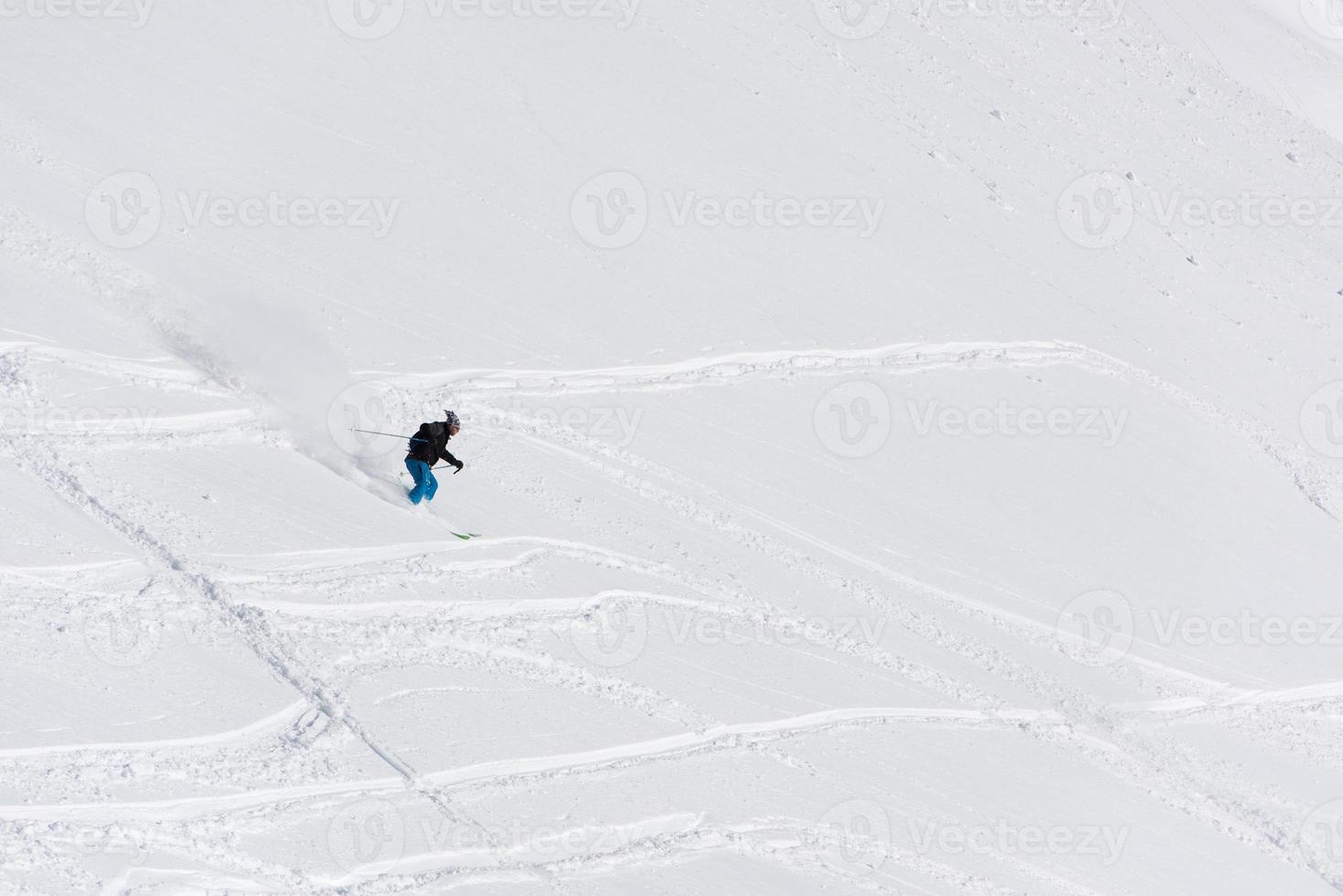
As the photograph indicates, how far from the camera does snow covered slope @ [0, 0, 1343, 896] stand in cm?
1013

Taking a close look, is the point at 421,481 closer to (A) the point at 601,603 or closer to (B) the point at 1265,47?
(A) the point at 601,603

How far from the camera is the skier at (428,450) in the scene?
1173 cm

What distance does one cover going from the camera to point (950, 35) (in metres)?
20.7

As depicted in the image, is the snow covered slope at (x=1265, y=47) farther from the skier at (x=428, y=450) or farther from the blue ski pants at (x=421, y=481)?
the blue ski pants at (x=421, y=481)

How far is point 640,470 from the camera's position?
43.3ft

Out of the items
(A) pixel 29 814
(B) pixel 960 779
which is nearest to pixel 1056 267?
(B) pixel 960 779

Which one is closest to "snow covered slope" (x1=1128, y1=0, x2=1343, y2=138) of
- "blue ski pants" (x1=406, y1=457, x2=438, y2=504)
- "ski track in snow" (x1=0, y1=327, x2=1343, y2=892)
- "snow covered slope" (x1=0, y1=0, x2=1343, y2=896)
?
"snow covered slope" (x1=0, y1=0, x2=1343, y2=896)

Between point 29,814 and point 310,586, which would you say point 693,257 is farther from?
point 29,814

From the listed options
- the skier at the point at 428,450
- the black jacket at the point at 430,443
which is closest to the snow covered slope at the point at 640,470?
the skier at the point at 428,450

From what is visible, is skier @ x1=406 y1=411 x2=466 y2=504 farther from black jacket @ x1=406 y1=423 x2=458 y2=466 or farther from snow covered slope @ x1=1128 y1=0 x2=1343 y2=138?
snow covered slope @ x1=1128 y1=0 x2=1343 y2=138

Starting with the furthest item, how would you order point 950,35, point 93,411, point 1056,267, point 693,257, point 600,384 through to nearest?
point 950,35
point 1056,267
point 693,257
point 600,384
point 93,411

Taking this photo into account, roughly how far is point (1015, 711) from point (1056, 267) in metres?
7.56

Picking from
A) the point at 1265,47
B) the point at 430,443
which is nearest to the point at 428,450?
the point at 430,443

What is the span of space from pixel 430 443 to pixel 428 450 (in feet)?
0.25
